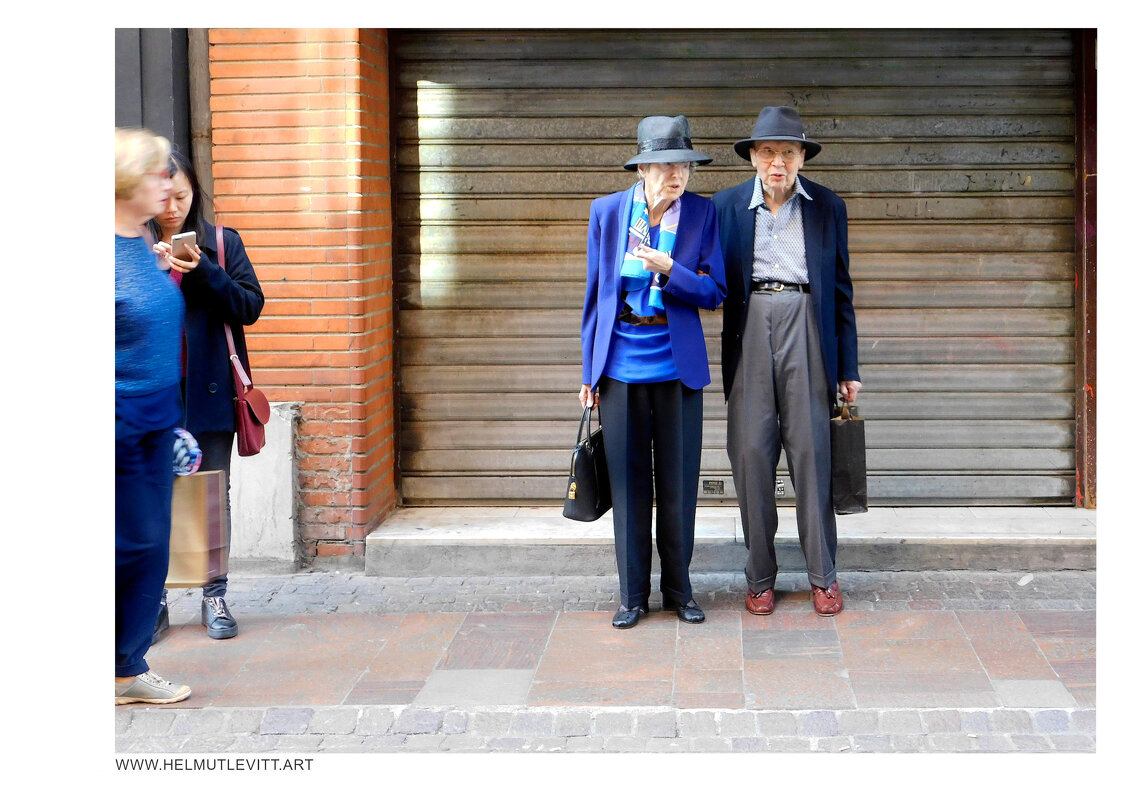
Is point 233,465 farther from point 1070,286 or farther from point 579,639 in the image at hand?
point 1070,286

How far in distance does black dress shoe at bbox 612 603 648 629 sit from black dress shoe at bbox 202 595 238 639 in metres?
1.68

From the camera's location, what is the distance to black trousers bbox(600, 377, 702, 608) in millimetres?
5867

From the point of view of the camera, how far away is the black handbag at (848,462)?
608 centimetres

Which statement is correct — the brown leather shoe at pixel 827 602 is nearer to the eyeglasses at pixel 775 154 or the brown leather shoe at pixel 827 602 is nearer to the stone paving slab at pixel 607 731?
the stone paving slab at pixel 607 731

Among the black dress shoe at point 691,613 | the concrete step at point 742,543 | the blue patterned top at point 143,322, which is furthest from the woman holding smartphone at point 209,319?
the black dress shoe at point 691,613

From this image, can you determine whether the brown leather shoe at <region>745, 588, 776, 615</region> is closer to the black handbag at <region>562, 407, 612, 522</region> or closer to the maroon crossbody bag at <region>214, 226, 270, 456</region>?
the black handbag at <region>562, 407, 612, 522</region>

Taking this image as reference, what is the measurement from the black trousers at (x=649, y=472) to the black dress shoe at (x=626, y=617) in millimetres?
31

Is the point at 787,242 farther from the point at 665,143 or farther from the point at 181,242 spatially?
the point at 181,242

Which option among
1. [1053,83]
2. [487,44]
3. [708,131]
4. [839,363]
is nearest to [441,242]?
[487,44]

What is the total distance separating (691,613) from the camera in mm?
5980

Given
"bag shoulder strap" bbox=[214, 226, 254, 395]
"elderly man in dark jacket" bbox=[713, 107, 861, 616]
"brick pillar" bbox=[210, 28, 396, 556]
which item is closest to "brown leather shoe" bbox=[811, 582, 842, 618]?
"elderly man in dark jacket" bbox=[713, 107, 861, 616]

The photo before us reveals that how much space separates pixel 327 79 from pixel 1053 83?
12.3 feet

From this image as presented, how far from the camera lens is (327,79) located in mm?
6695

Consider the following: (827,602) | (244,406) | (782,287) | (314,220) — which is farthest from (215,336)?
(827,602)
